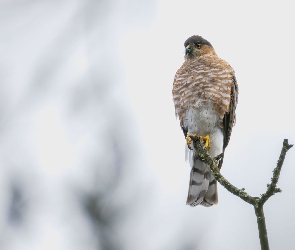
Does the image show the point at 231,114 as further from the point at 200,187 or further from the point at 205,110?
the point at 200,187

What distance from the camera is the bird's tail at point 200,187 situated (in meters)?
7.23

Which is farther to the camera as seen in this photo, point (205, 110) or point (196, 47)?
point (196, 47)

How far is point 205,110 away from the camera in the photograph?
280 inches

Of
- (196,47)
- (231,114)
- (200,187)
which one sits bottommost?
(200,187)

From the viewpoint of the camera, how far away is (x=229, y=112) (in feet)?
23.8

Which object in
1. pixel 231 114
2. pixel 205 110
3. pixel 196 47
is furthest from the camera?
pixel 196 47

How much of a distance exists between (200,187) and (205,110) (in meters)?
0.98

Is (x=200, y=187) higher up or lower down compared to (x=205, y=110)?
lower down

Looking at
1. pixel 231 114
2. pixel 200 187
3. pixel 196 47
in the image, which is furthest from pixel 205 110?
pixel 196 47

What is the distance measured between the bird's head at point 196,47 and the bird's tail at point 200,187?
146 centimetres

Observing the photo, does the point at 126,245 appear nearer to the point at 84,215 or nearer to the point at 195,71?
the point at 84,215

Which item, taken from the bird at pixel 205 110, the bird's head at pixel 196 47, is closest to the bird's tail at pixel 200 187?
the bird at pixel 205 110

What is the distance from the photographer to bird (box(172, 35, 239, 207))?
711 centimetres

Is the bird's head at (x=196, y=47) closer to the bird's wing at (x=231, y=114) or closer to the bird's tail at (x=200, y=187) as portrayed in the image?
the bird's wing at (x=231, y=114)
